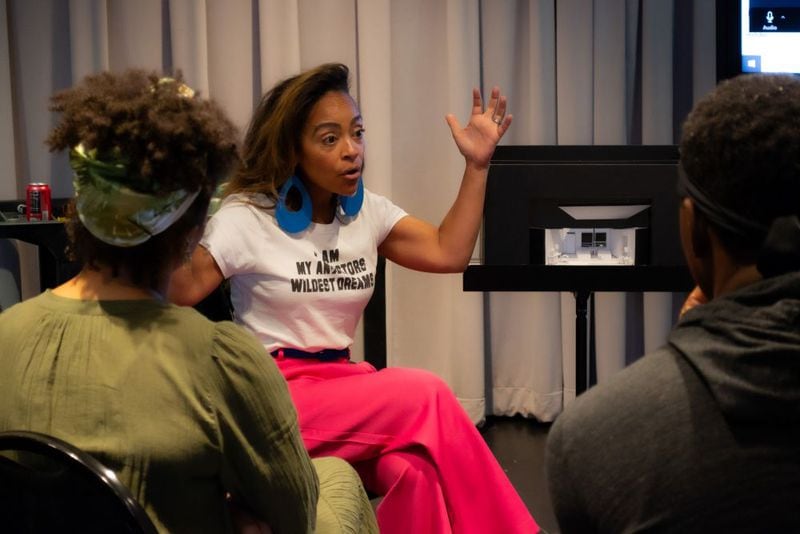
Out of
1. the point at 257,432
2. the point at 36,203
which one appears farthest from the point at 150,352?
the point at 36,203

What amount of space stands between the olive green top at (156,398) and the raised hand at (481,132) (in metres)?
1.29

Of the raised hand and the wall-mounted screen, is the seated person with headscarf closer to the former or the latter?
the raised hand

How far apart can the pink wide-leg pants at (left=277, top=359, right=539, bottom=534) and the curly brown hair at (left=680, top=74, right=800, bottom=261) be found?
123 cm

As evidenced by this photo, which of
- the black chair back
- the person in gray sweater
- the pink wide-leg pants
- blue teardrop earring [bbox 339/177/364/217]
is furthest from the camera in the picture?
blue teardrop earring [bbox 339/177/364/217]

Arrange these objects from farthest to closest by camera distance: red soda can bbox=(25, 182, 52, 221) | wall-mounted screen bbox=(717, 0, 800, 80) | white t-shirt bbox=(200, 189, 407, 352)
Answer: red soda can bbox=(25, 182, 52, 221) → wall-mounted screen bbox=(717, 0, 800, 80) → white t-shirt bbox=(200, 189, 407, 352)

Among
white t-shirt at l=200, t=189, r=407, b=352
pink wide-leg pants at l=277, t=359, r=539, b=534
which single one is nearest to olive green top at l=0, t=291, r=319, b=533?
pink wide-leg pants at l=277, t=359, r=539, b=534

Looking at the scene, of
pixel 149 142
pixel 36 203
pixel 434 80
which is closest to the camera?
pixel 149 142

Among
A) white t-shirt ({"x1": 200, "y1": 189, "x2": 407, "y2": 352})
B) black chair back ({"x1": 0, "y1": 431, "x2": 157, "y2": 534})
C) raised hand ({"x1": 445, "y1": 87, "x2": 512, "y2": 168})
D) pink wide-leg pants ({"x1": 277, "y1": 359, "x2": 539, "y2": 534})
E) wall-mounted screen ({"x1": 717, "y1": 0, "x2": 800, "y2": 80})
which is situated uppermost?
wall-mounted screen ({"x1": 717, "y1": 0, "x2": 800, "y2": 80})

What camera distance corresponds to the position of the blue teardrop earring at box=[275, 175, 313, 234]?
229cm

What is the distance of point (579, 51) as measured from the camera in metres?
3.59

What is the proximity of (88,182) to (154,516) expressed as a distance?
0.41 m

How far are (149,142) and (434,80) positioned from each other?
2521 mm

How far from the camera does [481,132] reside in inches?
97.6

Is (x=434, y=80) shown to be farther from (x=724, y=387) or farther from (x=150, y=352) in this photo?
(x=724, y=387)
